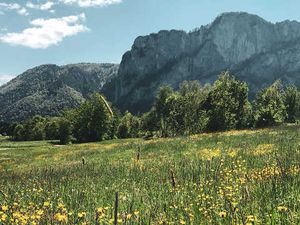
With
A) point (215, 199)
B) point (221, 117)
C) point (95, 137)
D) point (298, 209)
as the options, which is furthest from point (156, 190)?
point (95, 137)

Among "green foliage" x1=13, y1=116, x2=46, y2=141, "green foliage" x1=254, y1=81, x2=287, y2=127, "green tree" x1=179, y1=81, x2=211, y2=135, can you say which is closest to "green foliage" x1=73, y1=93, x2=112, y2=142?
"green tree" x1=179, y1=81, x2=211, y2=135

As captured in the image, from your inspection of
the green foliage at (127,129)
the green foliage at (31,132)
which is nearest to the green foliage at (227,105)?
the green foliage at (127,129)

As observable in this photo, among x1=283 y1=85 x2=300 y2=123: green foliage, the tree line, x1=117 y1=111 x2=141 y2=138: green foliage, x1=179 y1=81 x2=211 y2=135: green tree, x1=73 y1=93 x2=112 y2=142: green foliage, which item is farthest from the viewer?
x1=117 y1=111 x2=141 y2=138: green foliage

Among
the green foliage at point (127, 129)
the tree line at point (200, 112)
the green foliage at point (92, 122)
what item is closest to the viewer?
the tree line at point (200, 112)

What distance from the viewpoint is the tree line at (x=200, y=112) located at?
7344 centimetres

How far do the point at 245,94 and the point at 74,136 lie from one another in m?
52.2

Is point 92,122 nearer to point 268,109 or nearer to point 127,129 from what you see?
point 127,129

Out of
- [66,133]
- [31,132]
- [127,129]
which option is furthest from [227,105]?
[31,132]

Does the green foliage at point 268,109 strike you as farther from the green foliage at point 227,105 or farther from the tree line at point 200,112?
the green foliage at point 227,105

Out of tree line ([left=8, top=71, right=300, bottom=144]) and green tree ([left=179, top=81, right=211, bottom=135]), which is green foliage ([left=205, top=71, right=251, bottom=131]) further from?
green tree ([left=179, top=81, right=211, bottom=135])

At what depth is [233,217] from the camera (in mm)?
6438

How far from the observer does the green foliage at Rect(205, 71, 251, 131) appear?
72744 millimetres

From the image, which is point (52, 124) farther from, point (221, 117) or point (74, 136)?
point (221, 117)

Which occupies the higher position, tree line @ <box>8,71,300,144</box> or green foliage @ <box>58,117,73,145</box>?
tree line @ <box>8,71,300,144</box>
